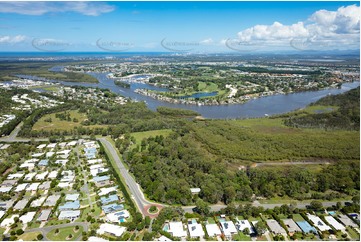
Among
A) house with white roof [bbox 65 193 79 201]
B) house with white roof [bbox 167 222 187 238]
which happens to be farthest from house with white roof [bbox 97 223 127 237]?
house with white roof [bbox 65 193 79 201]

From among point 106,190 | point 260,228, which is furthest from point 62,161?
point 260,228

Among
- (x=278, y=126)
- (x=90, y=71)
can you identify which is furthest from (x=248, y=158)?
(x=90, y=71)

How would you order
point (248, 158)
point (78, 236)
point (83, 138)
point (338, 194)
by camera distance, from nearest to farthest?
point (78, 236), point (338, 194), point (248, 158), point (83, 138)

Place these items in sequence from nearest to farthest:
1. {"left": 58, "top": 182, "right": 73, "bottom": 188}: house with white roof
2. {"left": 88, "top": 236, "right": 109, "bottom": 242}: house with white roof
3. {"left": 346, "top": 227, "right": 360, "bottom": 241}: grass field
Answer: {"left": 88, "top": 236, "right": 109, "bottom": 242}: house with white roof → {"left": 346, "top": 227, "right": 360, "bottom": 241}: grass field → {"left": 58, "top": 182, "right": 73, "bottom": 188}: house with white roof

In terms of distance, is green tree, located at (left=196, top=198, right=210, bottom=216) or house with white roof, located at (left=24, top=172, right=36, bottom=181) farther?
house with white roof, located at (left=24, top=172, right=36, bottom=181)

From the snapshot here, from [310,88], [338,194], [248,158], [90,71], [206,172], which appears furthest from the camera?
[90,71]

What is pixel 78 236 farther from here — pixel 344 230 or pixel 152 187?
pixel 344 230

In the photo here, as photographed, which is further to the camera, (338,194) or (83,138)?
(83,138)

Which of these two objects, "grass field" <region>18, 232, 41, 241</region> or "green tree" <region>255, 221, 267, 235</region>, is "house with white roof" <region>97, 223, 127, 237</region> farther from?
"green tree" <region>255, 221, 267, 235</region>
